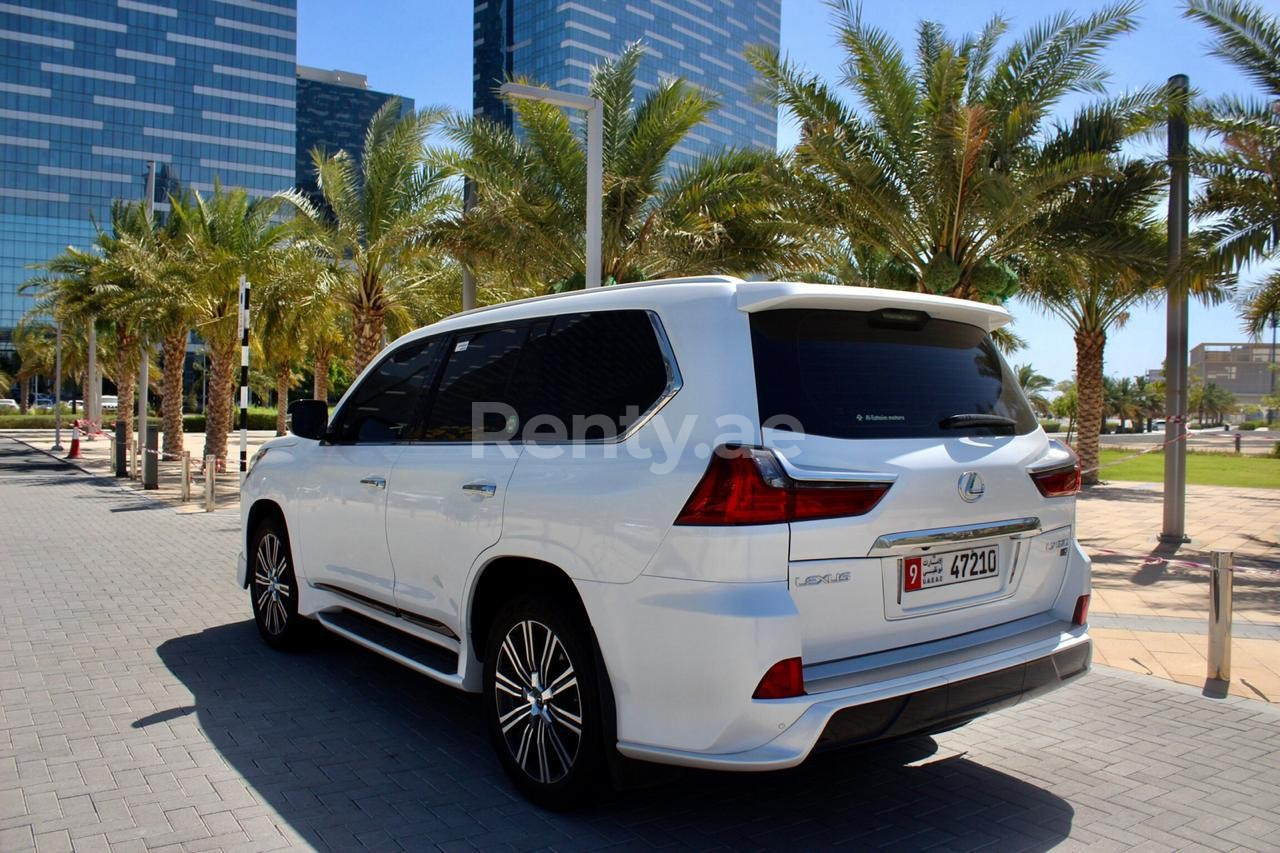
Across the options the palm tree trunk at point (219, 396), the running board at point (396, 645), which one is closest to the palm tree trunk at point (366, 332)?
the palm tree trunk at point (219, 396)

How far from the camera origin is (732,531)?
3.01 m

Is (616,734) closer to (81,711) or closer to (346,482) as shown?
(346,482)

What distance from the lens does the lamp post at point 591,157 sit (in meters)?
10.7

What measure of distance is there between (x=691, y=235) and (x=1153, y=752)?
10538 millimetres

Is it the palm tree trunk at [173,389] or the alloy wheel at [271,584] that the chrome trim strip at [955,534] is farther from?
the palm tree trunk at [173,389]

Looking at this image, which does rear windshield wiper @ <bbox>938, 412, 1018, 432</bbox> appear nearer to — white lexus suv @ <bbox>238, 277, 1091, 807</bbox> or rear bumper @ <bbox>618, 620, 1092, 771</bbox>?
white lexus suv @ <bbox>238, 277, 1091, 807</bbox>

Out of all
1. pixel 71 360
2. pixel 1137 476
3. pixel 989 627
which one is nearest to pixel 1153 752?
pixel 989 627

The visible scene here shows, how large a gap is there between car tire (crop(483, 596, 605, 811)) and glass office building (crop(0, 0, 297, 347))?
105630mm

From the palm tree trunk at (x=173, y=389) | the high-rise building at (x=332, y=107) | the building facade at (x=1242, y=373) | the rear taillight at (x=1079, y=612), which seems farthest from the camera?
the high-rise building at (x=332, y=107)

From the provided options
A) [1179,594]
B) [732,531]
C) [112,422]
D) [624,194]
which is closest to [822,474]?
[732,531]

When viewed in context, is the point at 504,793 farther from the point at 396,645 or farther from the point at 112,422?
the point at 112,422

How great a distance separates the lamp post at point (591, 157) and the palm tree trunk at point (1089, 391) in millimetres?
14783

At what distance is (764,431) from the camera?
3.16m

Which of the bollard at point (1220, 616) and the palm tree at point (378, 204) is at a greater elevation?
the palm tree at point (378, 204)
